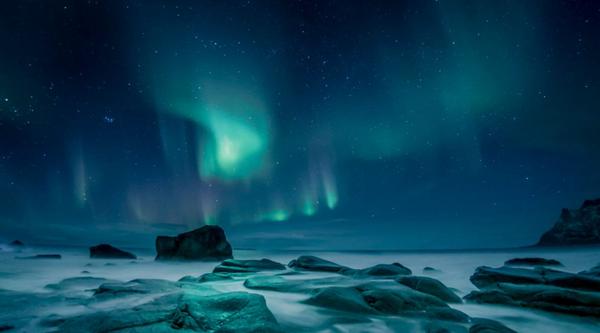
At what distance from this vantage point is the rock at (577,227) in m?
38.5

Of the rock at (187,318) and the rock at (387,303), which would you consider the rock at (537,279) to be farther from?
the rock at (187,318)

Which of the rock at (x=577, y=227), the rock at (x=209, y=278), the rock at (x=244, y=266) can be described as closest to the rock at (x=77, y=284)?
the rock at (x=209, y=278)

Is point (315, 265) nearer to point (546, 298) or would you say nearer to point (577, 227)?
point (546, 298)

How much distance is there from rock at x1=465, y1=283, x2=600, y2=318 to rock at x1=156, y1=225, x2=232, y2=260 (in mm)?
14550

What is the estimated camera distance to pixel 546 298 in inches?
212

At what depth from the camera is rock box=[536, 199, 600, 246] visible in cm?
3850

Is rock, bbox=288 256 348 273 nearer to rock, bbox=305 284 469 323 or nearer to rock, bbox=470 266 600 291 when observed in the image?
rock, bbox=470 266 600 291

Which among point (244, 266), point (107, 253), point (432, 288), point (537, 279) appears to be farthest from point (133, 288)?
point (107, 253)

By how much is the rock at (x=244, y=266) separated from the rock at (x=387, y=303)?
5.30 meters

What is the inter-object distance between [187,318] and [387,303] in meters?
3.18

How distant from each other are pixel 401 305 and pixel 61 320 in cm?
517

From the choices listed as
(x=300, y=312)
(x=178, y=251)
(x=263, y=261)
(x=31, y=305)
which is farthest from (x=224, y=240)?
(x=300, y=312)

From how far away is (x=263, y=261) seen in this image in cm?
A: 1188

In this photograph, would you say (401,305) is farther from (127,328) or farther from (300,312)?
(127,328)
